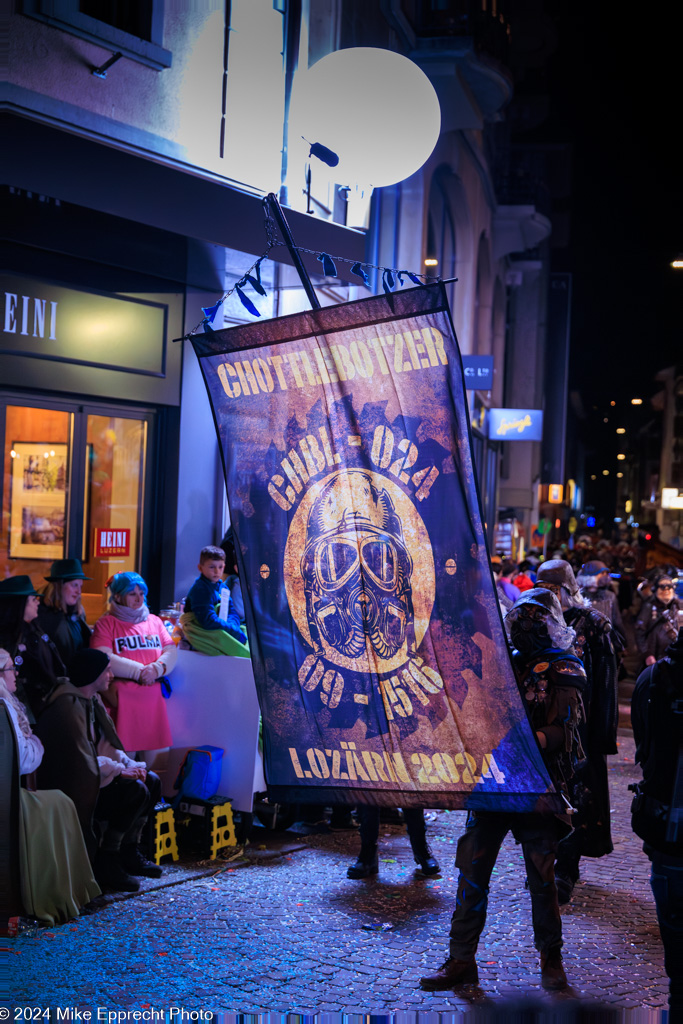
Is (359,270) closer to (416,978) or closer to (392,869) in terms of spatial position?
(416,978)

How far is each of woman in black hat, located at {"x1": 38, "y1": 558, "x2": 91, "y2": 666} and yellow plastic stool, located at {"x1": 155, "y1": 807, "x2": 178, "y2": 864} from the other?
50.3 inches

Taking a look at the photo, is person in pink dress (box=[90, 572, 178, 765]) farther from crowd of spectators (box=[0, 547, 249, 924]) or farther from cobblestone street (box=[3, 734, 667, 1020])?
cobblestone street (box=[3, 734, 667, 1020])

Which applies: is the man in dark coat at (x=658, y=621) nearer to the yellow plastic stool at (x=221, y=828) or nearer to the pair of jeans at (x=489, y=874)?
the yellow plastic stool at (x=221, y=828)

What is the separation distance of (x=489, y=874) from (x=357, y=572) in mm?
2201

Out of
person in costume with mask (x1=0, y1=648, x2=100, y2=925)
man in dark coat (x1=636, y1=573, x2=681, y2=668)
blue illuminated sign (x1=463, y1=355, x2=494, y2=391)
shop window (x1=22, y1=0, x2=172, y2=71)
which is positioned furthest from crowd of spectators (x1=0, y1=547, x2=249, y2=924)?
blue illuminated sign (x1=463, y1=355, x2=494, y2=391)

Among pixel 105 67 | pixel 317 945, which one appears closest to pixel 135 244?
pixel 105 67

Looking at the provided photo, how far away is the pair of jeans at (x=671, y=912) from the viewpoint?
4.50 m

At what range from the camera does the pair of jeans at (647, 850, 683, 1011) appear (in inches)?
177

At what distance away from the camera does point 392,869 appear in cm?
713

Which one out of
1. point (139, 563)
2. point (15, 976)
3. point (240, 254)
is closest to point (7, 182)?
point (240, 254)

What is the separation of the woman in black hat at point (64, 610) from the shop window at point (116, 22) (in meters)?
4.48

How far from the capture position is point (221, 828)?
289 inches

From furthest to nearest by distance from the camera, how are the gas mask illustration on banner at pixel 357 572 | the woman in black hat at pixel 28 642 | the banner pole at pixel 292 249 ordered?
the woman in black hat at pixel 28 642 → the banner pole at pixel 292 249 → the gas mask illustration on banner at pixel 357 572

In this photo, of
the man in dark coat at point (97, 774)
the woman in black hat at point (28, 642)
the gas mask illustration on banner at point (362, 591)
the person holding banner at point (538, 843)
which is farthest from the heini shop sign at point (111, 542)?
the gas mask illustration on banner at point (362, 591)
